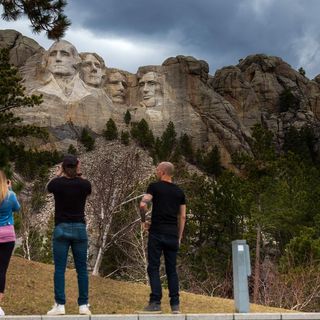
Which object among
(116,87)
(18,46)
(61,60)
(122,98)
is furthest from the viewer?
(122,98)

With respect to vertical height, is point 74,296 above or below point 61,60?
below

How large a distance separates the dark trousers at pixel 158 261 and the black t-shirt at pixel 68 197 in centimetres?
95

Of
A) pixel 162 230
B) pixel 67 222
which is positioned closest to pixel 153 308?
pixel 162 230

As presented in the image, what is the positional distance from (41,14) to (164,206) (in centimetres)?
709

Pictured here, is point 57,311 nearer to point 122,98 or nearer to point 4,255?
point 4,255

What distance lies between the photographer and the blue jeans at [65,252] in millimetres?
7684

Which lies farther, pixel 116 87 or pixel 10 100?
pixel 116 87

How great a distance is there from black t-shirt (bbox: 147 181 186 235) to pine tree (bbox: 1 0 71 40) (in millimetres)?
Result: 6656

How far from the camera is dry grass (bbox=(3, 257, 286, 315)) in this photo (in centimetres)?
894

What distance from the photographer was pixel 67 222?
770 centimetres

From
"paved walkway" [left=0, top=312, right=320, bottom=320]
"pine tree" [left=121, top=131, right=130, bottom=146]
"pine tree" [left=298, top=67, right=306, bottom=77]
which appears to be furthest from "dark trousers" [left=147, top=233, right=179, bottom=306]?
"pine tree" [left=298, top=67, right=306, bottom=77]

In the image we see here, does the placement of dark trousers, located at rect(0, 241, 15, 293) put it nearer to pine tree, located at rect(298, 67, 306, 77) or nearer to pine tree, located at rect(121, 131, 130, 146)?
pine tree, located at rect(121, 131, 130, 146)

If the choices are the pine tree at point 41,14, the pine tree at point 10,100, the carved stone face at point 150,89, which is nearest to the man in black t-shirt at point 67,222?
the pine tree at point 41,14

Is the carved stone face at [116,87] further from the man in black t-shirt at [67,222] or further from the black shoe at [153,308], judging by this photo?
the black shoe at [153,308]
